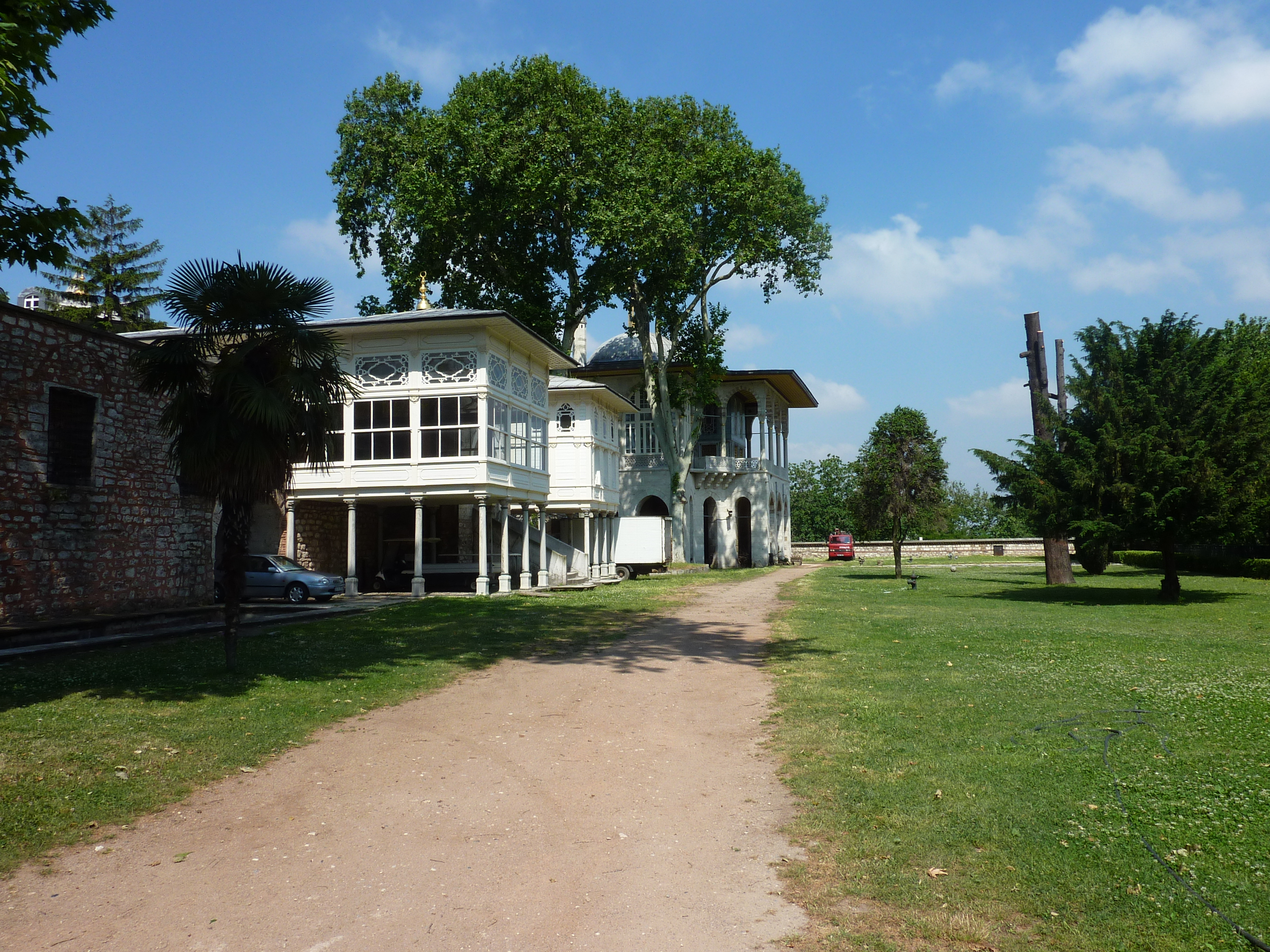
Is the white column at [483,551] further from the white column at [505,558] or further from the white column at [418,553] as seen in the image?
the white column at [418,553]

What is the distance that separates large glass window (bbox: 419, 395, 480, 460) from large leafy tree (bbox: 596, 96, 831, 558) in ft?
35.3

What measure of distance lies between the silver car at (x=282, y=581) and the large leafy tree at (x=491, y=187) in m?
13.0

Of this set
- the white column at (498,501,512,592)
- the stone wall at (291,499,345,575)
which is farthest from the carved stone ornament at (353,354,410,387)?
the white column at (498,501,512,592)

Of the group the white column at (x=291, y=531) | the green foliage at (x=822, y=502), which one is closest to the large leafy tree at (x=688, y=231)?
the white column at (x=291, y=531)

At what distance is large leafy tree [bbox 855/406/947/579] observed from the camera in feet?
191

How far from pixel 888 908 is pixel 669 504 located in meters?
42.0

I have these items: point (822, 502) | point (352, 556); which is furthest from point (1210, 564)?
point (822, 502)

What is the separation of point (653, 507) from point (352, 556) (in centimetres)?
2511

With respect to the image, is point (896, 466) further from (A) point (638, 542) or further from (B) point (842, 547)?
(A) point (638, 542)

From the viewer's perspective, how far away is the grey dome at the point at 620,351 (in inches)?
1923

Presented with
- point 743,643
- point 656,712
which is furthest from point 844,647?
point 656,712

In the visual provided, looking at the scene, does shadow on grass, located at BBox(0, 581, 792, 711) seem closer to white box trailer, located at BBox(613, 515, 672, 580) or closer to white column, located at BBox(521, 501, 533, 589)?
white column, located at BBox(521, 501, 533, 589)

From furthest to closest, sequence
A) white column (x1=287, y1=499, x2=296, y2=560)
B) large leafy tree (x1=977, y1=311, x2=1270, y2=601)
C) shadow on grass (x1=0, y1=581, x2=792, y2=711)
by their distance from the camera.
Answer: white column (x1=287, y1=499, x2=296, y2=560) < large leafy tree (x1=977, y1=311, x2=1270, y2=601) < shadow on grass (x1=0, y1=581, x2=792, y2=711)

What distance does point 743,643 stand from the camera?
1439cm
